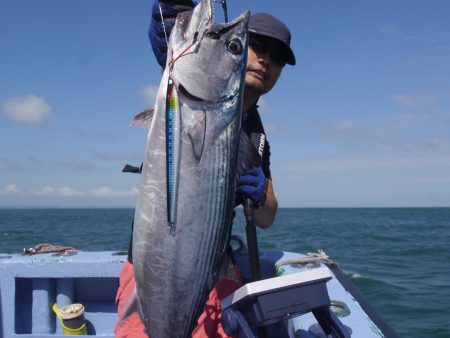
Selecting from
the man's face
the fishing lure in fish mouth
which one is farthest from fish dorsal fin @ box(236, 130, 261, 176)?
the man's face

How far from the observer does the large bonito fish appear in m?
2.04

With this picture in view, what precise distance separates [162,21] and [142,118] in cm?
74

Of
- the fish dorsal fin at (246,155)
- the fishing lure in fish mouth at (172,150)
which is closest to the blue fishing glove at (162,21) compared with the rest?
the fishing lure in fish mouth at (172,150)

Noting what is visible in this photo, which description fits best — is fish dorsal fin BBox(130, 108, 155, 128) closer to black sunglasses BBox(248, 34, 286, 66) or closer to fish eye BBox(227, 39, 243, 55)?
fish eye BBox(227, 39, 243, 55)

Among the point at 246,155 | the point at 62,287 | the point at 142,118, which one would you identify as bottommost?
the point at 62,287

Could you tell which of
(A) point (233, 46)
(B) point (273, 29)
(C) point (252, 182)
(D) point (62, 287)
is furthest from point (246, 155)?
(D) point (62, 287)

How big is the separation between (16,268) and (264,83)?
2933 mm

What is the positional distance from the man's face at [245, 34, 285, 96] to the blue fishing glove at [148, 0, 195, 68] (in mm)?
507

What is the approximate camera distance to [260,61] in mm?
3033

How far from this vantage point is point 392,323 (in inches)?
319

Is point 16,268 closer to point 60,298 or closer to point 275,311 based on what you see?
point 60,298

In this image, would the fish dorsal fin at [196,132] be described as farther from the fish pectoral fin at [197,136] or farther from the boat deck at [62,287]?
the boat deck at [62,287]

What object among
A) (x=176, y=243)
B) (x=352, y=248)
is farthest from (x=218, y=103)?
(x=352, y=248)

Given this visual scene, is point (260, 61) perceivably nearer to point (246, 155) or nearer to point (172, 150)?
point (246, 155)
